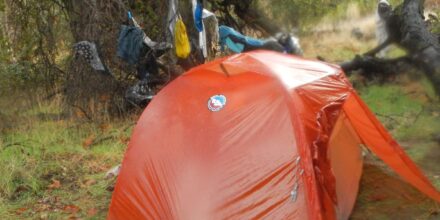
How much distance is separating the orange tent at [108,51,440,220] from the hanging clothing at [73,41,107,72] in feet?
11.6

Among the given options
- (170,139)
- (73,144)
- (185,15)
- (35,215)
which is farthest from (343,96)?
(185,15)

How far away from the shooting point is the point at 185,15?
9.27 meters

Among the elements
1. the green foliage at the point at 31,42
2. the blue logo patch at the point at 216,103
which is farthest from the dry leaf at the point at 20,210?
the green foliage at the point at 31,42

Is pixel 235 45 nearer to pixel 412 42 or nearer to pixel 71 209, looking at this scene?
pixel 412 42

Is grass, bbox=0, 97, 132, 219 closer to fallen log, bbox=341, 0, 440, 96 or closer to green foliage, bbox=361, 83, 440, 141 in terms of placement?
→ green foliage, bbox=361, 83, 440, 141

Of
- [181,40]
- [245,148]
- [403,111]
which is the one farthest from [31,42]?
[245,148]

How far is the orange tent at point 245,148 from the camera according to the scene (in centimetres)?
378

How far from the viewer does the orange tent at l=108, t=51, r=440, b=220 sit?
378 centimetres

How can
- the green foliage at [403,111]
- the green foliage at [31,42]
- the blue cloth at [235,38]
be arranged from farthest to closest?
the green foliage at [31,42], the green foliage at [403,111], the blue cloth at [235,38]

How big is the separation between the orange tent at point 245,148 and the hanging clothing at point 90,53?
3.54 m

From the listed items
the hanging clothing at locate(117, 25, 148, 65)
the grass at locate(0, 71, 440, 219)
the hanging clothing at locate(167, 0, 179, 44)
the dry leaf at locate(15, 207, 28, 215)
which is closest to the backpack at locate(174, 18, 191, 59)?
the hanging clothing at locate(167, 0, 179, 44)

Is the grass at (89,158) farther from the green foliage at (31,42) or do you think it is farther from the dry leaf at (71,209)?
the green foliage at (31,42)

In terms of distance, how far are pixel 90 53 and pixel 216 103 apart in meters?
4.10

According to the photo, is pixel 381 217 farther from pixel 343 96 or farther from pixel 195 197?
pixel 195 197
